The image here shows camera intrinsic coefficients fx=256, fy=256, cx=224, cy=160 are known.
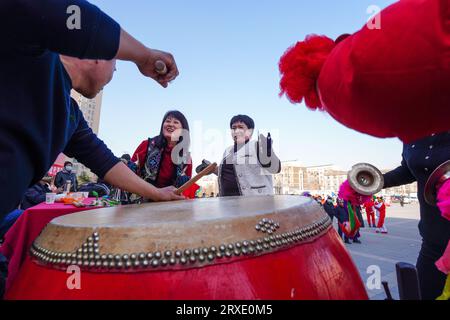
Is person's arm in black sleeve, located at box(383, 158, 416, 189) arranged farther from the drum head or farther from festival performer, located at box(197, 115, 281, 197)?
the drum head

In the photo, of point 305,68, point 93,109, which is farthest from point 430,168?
point 93,109

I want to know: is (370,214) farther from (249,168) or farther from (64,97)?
(64,97)

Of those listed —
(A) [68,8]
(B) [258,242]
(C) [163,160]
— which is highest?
(A) [68,8]

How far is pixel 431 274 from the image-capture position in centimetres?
121

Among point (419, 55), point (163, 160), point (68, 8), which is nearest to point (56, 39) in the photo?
point (68, 8)

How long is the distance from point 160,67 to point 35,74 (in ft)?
1.06

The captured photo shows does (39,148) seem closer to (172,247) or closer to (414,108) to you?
(172,247)

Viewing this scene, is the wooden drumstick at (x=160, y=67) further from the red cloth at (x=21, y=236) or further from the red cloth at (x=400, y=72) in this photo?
the red cloth at (x=21, y=236)

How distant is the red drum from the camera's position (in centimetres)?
50

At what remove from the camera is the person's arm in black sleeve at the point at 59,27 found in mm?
527

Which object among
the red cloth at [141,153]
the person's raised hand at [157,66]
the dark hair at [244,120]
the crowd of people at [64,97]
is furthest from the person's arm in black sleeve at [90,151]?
the dark hair at [244,120]

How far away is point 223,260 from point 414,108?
1.58 feet

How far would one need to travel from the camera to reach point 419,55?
45 cm

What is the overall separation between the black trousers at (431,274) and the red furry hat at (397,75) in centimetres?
98
